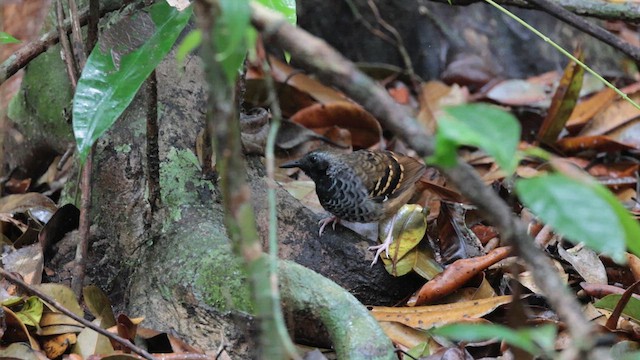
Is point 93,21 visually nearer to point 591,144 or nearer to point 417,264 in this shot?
point 417,264

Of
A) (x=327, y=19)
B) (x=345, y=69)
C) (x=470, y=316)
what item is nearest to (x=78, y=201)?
(x=470, y=316)

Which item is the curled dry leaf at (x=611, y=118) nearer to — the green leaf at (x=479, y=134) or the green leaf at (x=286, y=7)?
the green leaf at (x=286, y=7)

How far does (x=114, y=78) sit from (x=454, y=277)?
174 centimetres

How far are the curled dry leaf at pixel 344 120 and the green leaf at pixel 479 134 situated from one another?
388 centimetres

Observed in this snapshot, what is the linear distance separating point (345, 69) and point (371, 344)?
54.6 inches

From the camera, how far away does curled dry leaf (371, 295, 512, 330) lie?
3116 mm

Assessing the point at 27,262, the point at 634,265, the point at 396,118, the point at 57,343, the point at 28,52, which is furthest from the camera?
the point at 634,265

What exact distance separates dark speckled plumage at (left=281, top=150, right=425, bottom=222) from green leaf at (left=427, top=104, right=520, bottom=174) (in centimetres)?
293

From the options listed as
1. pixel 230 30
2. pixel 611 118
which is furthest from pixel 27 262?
pixel 611 118

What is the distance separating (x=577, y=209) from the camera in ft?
3.96

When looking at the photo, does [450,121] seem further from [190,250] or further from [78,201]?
[78,201]

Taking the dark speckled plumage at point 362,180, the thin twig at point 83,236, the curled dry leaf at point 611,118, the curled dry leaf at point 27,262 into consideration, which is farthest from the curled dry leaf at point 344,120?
the thin twig at point 83,236

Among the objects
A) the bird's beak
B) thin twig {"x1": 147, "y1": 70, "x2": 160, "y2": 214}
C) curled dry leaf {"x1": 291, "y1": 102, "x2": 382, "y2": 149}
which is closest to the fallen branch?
thin twig {"x1": 147, "y1": 70, "x2": 160, "y2": 214}

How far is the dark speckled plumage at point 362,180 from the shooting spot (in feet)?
14.2
